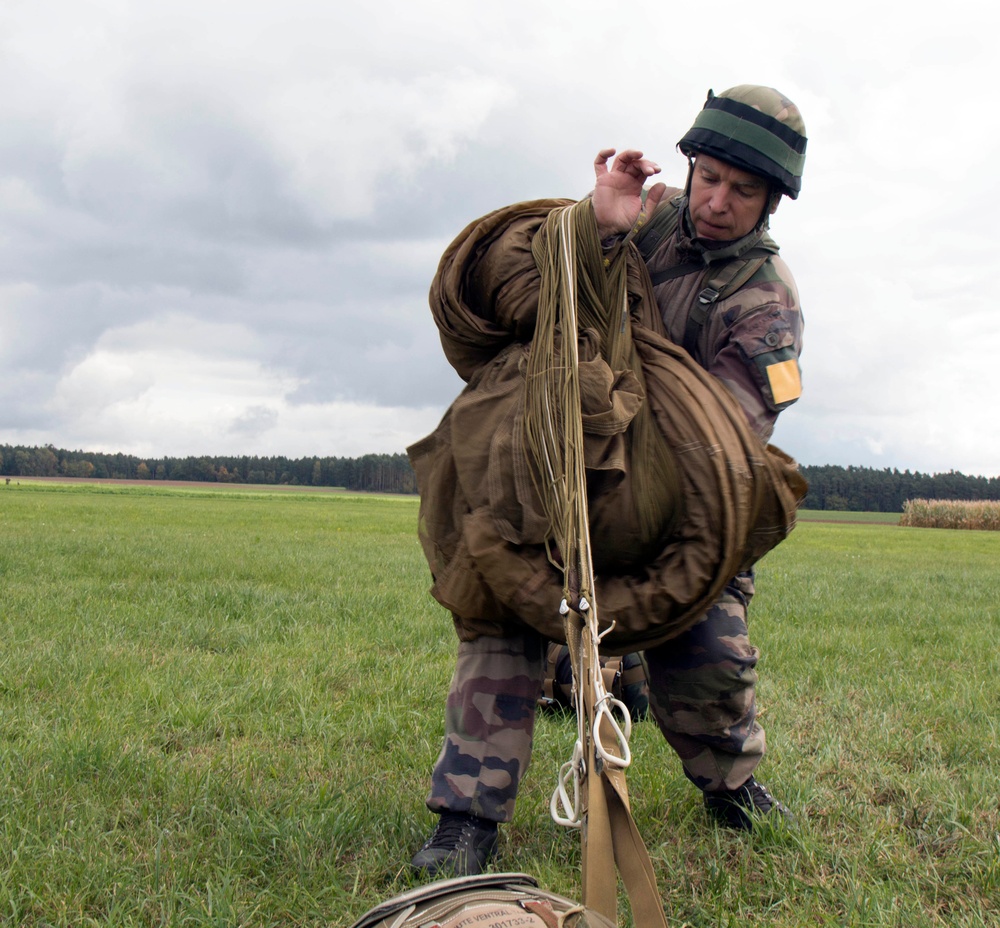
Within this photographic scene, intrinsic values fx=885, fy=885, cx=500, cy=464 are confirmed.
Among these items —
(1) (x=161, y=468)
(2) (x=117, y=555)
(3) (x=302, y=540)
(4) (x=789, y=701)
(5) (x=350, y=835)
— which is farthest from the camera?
(1) (x=161, y=468)

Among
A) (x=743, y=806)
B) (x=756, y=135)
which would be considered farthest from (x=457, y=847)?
(x=756, y=135)

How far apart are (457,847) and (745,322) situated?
170 centimetres

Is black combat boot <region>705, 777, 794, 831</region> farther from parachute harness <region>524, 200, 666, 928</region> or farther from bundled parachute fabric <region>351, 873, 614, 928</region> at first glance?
bundled parachute fabric <region>351, 873, 614, 928</region>

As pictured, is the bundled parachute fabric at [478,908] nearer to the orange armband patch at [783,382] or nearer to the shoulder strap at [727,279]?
the orange armband patch at [783,382]

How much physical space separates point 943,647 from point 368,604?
4.30 metres

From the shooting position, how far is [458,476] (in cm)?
249

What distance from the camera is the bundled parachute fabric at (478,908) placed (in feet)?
5.59

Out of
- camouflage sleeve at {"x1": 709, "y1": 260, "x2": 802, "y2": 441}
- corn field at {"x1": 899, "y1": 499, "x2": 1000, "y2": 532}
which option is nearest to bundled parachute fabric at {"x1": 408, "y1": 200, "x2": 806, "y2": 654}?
camouflage sleeve at {"x1": 709, "y1": 260, "x2": 802, "y2": 441}

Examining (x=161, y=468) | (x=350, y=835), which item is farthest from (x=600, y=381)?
(x=161, y=468)

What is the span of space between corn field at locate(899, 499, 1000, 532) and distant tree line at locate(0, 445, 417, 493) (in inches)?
1991

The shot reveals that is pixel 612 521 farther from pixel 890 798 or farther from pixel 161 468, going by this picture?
pixel 161 468

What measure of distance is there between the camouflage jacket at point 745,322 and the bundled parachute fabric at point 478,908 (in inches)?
53.5

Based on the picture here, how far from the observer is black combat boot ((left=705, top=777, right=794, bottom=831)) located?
2863 millimetres

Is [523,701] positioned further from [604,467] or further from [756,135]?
[756,135]
